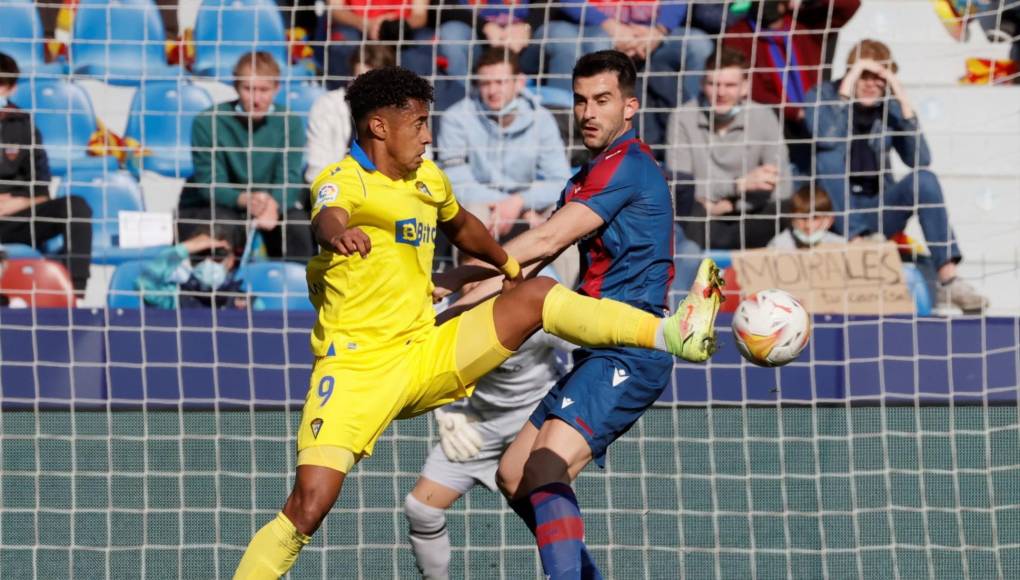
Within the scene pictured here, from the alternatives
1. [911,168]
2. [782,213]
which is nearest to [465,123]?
[782,213]

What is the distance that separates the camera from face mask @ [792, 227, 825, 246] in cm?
837

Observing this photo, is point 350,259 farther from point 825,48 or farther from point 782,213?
point 825,48

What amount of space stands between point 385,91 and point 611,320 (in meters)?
1.17

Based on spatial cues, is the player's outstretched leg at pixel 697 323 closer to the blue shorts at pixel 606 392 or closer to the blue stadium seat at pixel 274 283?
the blue shorts at pixel 606 392

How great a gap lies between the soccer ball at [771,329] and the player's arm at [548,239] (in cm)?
73

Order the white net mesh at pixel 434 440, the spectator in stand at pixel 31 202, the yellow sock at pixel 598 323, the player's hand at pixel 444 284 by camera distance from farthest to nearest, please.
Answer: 1. the spectator in stand at pixel 31 202
2. the white net mesh at pixel 434 440
3. the player's hand at pixel 444 284
4. the yellow sock at pixel 598 323

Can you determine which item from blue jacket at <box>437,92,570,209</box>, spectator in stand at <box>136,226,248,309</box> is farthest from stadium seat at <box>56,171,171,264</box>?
blue jacket at <box>437,92,570,209</box>

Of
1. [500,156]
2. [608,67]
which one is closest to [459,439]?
[608,67]

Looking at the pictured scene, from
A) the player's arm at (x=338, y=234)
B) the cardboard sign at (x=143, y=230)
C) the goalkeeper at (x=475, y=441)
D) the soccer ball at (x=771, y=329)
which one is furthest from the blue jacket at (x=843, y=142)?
the player's arm at (x=338, y=234)

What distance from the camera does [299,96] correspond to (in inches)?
348

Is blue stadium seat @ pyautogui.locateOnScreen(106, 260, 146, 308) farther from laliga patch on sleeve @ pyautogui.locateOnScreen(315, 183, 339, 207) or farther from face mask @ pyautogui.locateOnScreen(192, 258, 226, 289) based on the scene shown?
laliga patch on sleeve @ pyautogui.locateOnScreen(315, 183, 339, 207)

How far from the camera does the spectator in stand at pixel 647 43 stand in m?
8.30

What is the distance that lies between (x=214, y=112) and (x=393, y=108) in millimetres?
3921

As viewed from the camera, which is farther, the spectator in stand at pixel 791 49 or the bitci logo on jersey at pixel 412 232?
the spectator in stand at pixel 791 49
